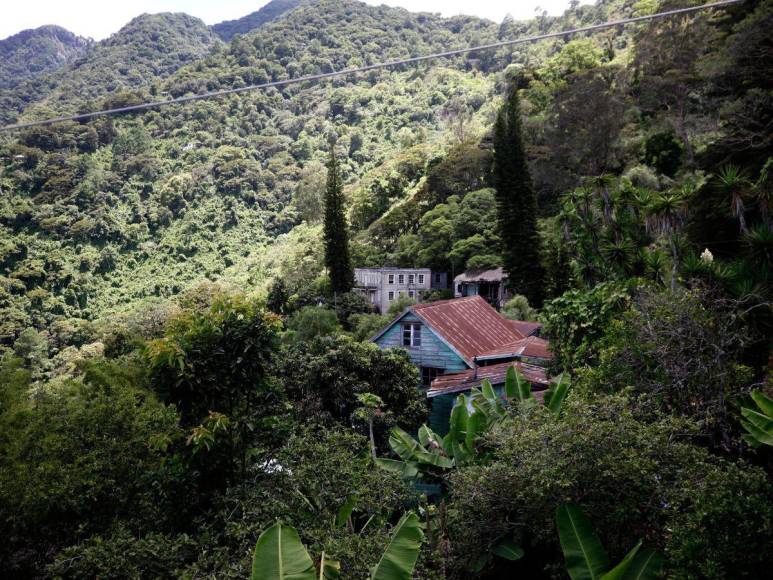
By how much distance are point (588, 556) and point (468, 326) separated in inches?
535

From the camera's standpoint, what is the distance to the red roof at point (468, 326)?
17297 millimetres

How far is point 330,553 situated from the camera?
518cm

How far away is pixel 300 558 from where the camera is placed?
4465 mm

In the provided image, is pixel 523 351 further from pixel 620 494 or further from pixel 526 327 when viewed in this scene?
pixel 620 494

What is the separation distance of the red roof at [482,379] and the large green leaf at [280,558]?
8.90m

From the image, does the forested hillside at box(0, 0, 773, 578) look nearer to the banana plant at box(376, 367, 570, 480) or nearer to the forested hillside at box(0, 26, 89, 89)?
the banana plant at box(376, 367, 570, 480)

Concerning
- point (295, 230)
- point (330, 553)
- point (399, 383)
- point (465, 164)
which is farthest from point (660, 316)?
point (295, 230)

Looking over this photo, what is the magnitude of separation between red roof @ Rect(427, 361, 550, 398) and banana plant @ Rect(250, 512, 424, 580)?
8.25 m

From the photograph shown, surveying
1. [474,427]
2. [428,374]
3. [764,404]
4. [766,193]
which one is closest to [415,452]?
[474,427]

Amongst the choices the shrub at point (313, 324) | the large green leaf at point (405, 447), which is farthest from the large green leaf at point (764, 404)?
the shrub at point (313, 324)

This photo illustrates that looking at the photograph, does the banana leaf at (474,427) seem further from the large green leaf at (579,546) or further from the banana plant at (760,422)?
the banana plant at (760,422)

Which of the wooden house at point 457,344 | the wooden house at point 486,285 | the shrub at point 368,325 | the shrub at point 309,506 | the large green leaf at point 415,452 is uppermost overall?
the shrub at point 309,506

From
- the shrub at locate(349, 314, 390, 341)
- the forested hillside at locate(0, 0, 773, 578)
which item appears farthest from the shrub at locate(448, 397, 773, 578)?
the shrub at locate(349, 314, 390, 341)

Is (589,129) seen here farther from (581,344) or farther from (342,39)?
(342,39)
